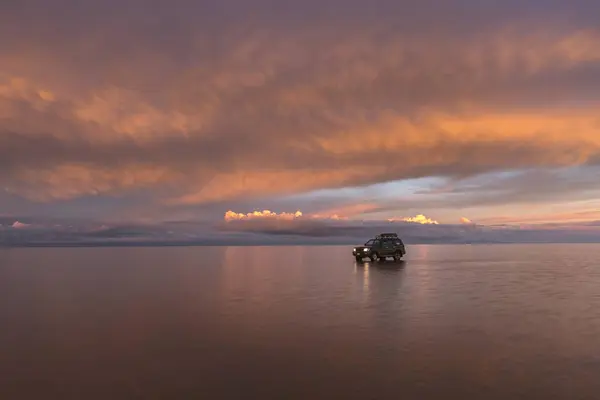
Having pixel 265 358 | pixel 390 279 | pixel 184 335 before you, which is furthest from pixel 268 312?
pixel 390 279

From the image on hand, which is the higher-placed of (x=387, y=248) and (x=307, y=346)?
(x=387, y=248)

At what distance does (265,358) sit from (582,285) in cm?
2826

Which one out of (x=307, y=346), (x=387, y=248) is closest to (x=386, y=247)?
(x=387, y=248)

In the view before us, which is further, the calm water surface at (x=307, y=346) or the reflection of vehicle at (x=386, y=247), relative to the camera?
the reflection of vehicle at (x=386, y=247)

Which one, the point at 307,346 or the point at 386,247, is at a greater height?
the point at 386,247

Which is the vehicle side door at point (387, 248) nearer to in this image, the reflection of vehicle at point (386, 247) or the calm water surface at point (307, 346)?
the reflection of vehicle at point (386, 247)

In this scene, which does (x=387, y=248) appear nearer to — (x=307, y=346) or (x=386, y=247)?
(x=386, y=247)

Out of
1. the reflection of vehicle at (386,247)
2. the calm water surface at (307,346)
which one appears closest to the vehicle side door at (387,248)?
the reflection of vehicle at (386,247)

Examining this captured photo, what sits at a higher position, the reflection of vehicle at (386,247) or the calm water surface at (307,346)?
the reflection of vehicle at (386,247)

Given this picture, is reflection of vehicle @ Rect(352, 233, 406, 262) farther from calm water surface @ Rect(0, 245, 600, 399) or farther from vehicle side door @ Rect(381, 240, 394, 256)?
calm water surface @ Rect(0, 245, 600, 399)

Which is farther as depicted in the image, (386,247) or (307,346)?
(386,247)

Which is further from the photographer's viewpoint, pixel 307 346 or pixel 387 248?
pixel 387 248

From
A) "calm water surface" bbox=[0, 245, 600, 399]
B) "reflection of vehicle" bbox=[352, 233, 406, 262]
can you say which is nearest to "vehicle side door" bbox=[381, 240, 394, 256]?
"reflection of vehicle" bbox=[352, 233, 406, 262]

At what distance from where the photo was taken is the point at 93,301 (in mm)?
26641
